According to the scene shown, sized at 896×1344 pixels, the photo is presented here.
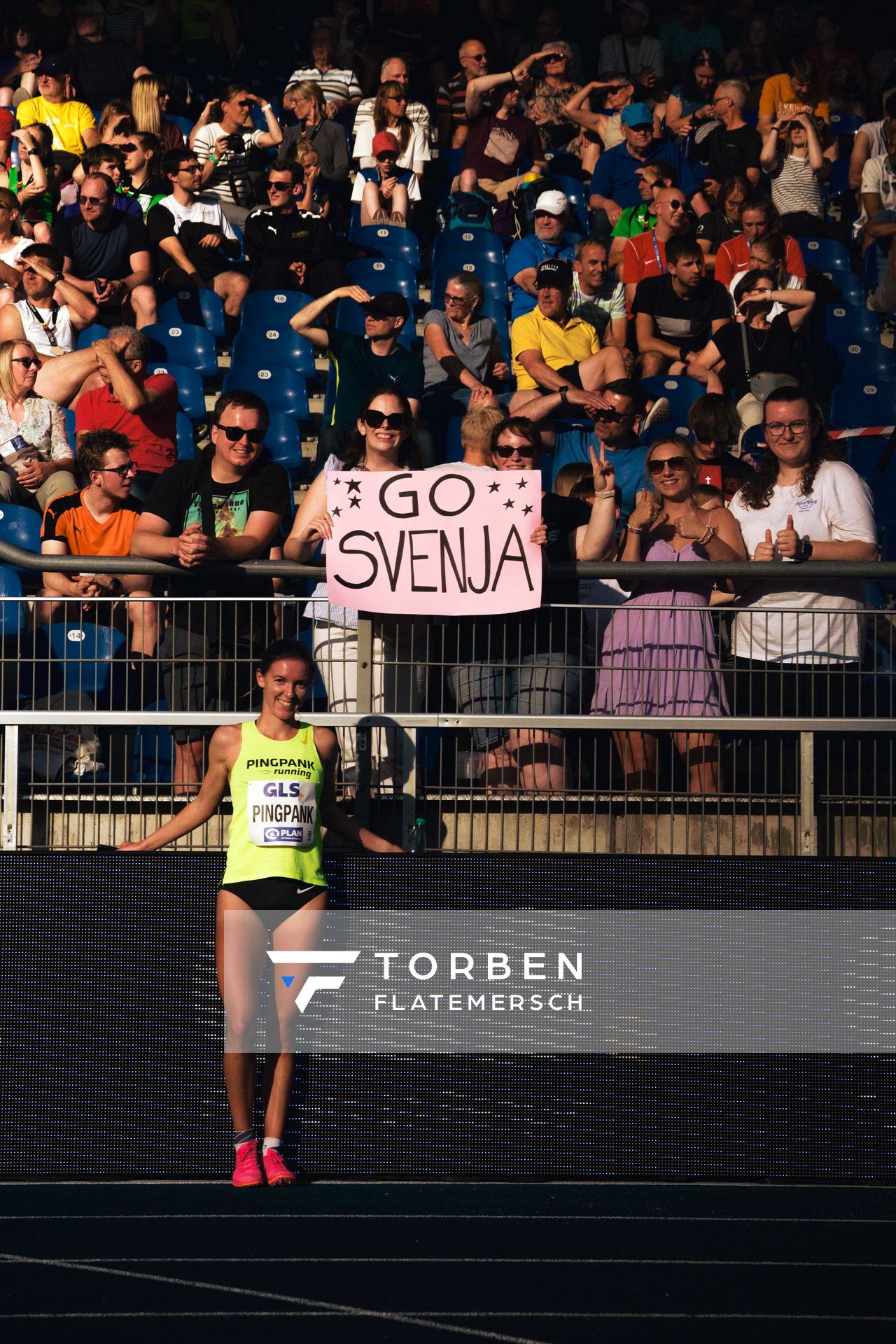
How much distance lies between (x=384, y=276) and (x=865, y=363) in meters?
3.25

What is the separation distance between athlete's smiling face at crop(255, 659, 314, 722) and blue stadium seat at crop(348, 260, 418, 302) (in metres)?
6.10

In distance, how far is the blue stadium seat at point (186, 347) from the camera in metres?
10.9

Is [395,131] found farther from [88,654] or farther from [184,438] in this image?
[88,654]

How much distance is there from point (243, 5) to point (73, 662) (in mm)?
12069

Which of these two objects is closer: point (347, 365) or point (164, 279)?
point (347, 365)

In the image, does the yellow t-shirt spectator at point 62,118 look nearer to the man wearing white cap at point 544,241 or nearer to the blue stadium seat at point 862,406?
the man wearing white cap at point 544,241

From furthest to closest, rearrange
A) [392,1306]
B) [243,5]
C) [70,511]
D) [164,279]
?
[243,5], [164,279], [70,511], [392,1306]

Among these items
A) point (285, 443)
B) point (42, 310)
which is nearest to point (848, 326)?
point (285, 443)

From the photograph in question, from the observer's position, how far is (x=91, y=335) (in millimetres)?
10680

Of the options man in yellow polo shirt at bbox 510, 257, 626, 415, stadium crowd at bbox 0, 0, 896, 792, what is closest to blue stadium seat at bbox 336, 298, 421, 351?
stadium crowd at bbox 0, 0, 896, 792

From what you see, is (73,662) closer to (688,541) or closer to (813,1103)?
(688,541)

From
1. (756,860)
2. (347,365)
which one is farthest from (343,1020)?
(347,365)

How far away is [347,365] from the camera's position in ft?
30.7

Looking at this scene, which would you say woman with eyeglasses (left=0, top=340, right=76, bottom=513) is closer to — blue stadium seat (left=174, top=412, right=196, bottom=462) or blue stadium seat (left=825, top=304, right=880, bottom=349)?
blue stadium seat (left=174, top=412, right=196, bottom=462)
